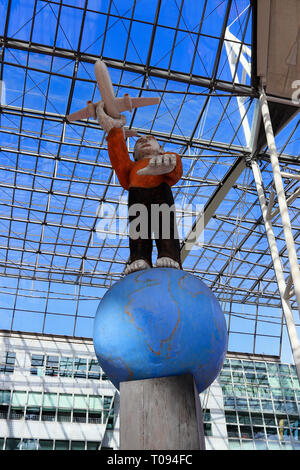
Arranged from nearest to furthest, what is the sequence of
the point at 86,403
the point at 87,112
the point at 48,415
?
the point at 87,112 → the point at 48,415 → the point at 86,403

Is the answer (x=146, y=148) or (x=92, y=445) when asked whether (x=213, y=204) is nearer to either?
(x=92, y=445)

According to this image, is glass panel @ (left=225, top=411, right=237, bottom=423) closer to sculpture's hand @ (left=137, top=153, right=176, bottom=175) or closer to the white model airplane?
the white model airplane

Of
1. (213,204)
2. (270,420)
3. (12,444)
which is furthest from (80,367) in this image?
(213,204)

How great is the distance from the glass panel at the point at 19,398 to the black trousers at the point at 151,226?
21.4 metres

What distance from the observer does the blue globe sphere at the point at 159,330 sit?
17.2 feet

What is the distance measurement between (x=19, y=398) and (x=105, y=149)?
13.5 m

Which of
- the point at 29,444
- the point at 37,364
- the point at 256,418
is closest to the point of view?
the point at 29,444

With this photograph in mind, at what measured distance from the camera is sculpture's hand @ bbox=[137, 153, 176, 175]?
6570mm

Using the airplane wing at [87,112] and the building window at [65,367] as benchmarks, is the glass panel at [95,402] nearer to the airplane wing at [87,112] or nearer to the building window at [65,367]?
the building window at [65,367]

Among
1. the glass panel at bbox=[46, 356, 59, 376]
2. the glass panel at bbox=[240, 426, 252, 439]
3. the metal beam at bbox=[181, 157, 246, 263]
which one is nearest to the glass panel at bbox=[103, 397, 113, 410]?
the glass panel at bbox=[46, 356, 59, 376]

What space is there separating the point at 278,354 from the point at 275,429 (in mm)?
4637

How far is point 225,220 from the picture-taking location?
25.5 m

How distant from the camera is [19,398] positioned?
25688mm

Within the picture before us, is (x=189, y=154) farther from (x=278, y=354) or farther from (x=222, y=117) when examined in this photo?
(x=278, y=354)
